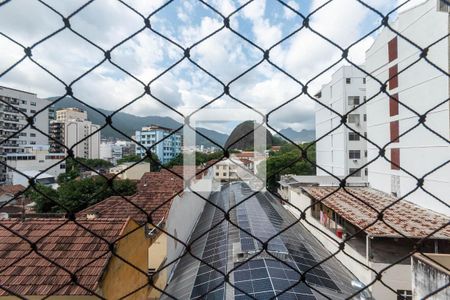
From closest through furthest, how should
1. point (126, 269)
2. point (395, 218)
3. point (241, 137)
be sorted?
point (241, 137) → point (126, 269) → point (395, 218)

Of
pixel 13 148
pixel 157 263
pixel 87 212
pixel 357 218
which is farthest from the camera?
pixel 13 148

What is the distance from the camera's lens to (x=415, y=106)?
745 cm

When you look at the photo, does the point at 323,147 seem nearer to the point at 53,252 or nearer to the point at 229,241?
the point at 229,241

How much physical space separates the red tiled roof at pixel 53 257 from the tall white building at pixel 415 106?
5442 millimetres

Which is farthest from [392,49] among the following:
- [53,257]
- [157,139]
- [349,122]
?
[53,257]

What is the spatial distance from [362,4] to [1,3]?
88cm

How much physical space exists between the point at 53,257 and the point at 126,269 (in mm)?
586

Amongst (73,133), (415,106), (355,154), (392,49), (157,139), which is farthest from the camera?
(355,154)

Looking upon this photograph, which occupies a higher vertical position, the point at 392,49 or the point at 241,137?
the point at 392,49

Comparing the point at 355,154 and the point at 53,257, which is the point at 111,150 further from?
the point at 53,257

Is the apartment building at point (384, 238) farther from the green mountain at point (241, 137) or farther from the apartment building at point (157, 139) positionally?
the green mountain at point (241, 137)

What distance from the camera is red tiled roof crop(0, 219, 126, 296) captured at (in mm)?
1983

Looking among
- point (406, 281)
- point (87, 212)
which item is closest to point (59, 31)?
point (87, 212)

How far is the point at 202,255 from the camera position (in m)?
4.94
